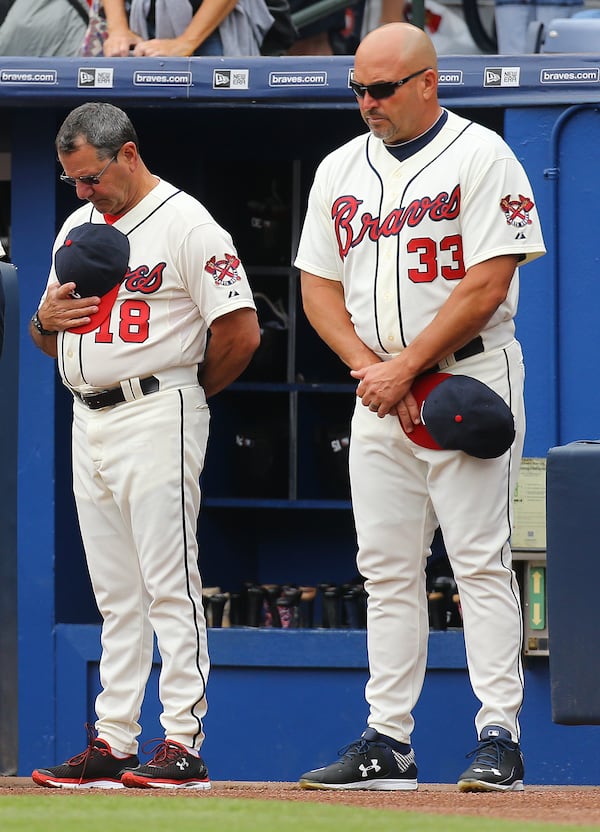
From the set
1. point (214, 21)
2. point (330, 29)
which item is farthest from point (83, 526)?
point (330, 29)

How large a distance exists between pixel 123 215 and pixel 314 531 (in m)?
2.83

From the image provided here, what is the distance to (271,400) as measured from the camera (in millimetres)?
6895

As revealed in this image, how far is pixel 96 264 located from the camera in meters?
4.38

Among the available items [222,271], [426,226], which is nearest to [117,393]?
[222,271]

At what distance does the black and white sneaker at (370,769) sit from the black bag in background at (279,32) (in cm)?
319

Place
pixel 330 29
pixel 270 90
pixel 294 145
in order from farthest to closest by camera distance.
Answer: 1. pixel 330 29
2. pixel 294 145
3. pixel 270 90

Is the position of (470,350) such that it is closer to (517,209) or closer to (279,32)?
(517,209)

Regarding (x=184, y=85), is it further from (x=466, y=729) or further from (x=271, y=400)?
(x=466, y=729)

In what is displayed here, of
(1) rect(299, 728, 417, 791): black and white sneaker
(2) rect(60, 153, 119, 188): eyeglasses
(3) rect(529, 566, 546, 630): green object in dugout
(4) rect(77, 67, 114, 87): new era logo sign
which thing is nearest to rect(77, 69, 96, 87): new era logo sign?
(4) rect(77, 67, 114, 87): new era logo sign

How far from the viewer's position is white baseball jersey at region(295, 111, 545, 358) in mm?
4211

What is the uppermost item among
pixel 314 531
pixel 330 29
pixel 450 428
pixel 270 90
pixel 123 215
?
pixel 330 29

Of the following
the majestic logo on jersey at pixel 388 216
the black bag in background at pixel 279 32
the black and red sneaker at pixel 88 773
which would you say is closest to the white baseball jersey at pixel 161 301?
the majestic logo on jersey at pixel 388 216

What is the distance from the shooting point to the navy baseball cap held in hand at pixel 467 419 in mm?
4125

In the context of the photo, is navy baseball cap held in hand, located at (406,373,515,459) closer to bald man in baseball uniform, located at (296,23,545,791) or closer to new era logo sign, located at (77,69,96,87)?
Answer: bald man in baseball uniform, located at (296,23,545,791)
